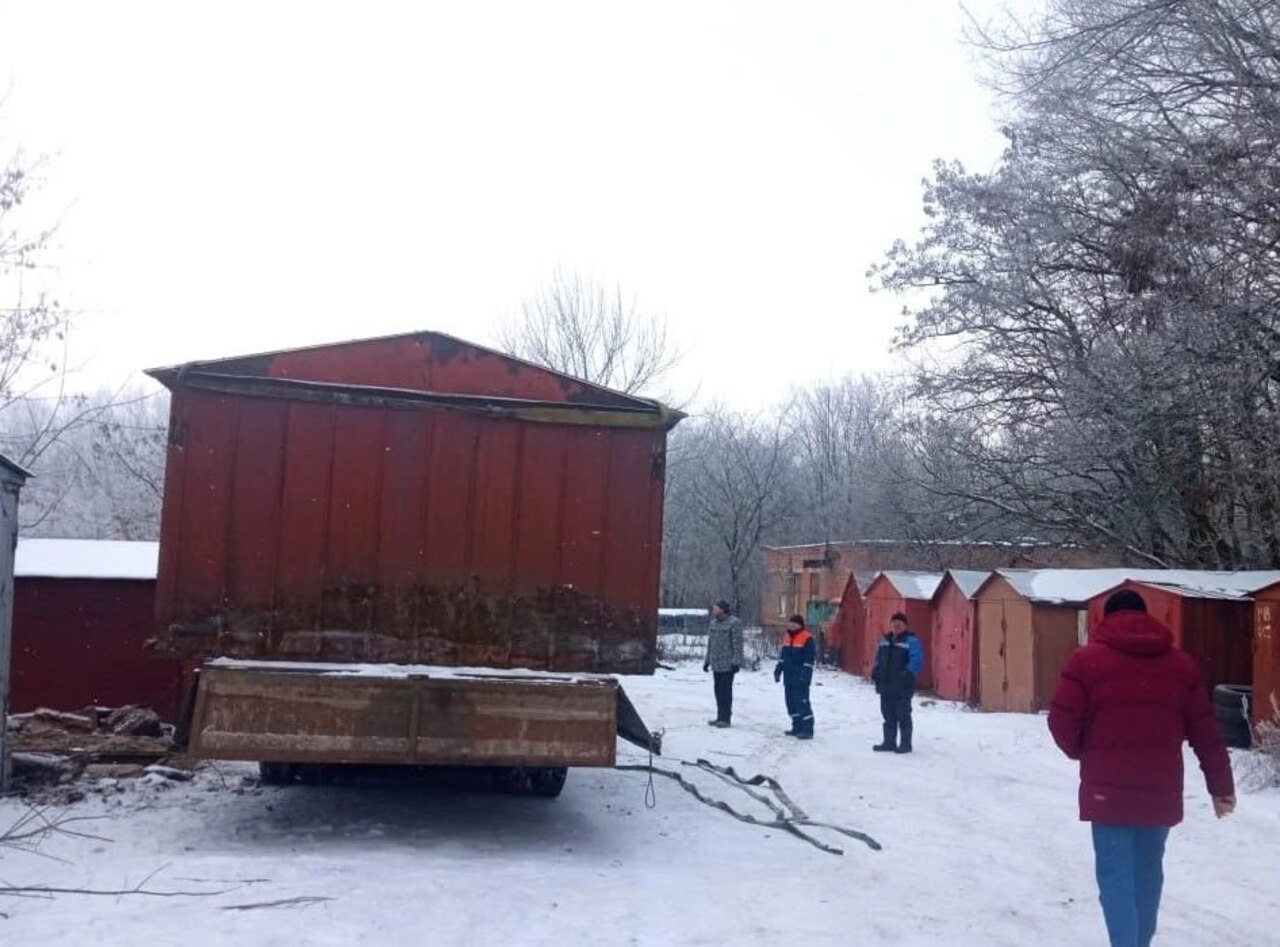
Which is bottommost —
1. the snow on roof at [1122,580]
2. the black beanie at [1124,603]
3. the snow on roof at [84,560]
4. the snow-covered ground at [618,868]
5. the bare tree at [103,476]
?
the snow-covered ground at [618,868]

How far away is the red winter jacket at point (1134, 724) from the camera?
18.2 feet

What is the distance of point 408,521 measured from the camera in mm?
9297

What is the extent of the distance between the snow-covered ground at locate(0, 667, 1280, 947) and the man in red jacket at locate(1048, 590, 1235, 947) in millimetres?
1105

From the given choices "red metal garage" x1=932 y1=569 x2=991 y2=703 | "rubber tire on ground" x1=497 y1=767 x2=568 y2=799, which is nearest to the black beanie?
"rubber tire on ground" x1=497 y1=767 x2=568 y2=799

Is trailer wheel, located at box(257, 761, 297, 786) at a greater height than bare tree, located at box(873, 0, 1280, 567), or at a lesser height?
lesser

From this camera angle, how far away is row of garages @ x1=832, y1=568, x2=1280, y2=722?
1562cm

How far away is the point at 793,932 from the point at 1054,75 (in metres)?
12.9

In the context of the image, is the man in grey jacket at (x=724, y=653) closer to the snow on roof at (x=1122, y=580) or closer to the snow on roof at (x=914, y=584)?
the snow on roof at (x=1122, y=580)

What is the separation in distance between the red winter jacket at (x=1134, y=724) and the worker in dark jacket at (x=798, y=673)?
401 inches

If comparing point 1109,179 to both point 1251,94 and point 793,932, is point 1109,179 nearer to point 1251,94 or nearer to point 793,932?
point 1251,94

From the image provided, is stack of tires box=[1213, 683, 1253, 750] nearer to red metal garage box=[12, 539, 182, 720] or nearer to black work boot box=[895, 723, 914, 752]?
black work boot box=[895, 723, 914, 752]

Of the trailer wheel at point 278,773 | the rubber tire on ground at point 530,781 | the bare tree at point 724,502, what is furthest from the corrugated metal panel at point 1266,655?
the bare tree at point 724,502

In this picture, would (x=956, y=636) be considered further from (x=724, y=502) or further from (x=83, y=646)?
(x=724, y=502)

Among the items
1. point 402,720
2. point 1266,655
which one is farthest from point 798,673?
point 402,720
